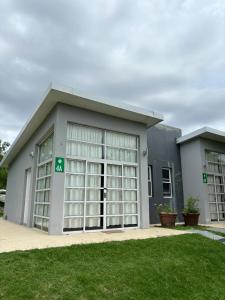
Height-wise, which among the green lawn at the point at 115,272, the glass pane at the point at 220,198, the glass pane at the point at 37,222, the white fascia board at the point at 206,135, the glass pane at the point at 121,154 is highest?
the white fascia board at the point at 206,135

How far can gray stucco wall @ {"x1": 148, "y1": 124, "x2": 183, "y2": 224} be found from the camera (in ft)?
35.4

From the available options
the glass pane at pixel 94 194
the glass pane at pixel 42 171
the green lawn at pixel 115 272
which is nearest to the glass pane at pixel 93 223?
the glass pane at pixel 94 194

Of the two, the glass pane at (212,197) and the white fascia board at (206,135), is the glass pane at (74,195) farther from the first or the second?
the glass pane at (212,197)

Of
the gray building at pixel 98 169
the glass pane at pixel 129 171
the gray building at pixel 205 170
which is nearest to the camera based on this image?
the gray building at pixel 98 169

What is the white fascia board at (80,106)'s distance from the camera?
687cm

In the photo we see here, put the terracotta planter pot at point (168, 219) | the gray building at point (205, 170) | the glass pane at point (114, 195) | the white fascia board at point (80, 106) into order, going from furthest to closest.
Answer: the gray building at point (205, 170)
the terracotta planter pot at point (168, 219)
the glass pane at point (114, 195)
the white fascia board at point (80, 106)

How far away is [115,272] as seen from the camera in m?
3.93

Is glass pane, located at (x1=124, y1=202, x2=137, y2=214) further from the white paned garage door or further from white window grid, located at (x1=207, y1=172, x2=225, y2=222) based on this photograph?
white window grid, located at (x1=207, y1=172, x2=225, y2=222)

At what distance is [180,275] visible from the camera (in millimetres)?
4242

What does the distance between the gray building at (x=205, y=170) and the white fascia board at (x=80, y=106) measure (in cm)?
327

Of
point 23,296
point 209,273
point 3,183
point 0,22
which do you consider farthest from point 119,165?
point 3,183

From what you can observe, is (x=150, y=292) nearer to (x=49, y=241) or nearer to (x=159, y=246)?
(x=159, y=246)

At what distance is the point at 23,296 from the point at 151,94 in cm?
1105

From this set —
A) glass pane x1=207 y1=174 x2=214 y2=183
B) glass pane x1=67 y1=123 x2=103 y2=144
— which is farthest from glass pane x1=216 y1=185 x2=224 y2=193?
glass pane x1=67 y1=123 x2=103 y2=144
